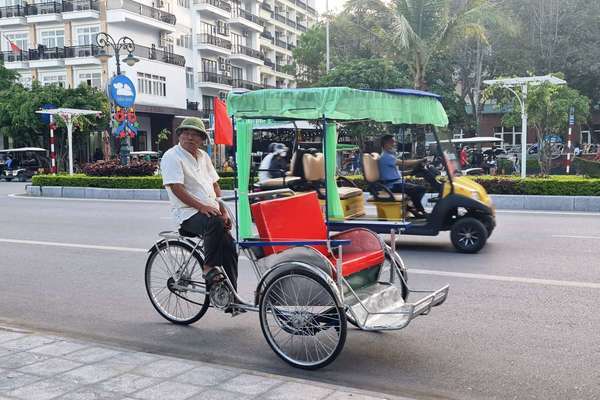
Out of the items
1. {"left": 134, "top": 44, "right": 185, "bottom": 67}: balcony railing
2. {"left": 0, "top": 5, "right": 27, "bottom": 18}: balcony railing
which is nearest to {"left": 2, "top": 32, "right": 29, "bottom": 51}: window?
{"left": 0, "top": 5, "right": 27, "bottom": 18}: balcony railing

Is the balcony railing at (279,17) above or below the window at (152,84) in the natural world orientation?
above

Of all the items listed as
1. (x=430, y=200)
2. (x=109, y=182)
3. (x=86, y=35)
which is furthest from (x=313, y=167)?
(x=86, y=35)

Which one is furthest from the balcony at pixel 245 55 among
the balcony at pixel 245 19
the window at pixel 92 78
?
the window at pixel 92 78

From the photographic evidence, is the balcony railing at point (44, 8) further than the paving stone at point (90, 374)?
Yes

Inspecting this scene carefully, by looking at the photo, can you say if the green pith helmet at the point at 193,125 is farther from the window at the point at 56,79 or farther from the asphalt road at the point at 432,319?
the window at the point at 56,79

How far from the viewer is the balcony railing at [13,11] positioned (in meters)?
41.3

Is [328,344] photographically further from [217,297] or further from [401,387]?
[217,297]

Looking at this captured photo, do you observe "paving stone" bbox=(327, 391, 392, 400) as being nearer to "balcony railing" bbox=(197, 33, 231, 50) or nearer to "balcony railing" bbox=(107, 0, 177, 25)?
"balcony railing" bbox=(107, 0, 177, 25)

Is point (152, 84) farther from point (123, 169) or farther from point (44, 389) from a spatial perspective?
point (44, 389)

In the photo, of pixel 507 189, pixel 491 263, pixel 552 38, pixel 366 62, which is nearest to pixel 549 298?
pixel 491 263

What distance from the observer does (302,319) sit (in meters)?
4.52

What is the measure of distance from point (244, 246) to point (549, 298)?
3.33m

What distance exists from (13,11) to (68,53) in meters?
5.75

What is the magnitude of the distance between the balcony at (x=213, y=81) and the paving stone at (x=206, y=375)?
44.9 meters
